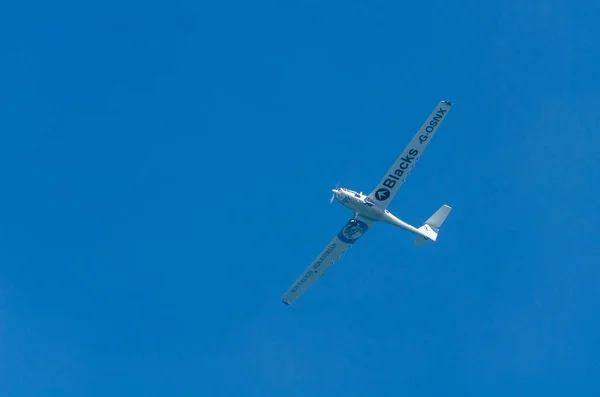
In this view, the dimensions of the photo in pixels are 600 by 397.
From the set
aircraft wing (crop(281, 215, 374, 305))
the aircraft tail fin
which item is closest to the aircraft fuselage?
aircraft wing (crop(281, 215, 374, 305))

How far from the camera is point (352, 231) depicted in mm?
Result: 79125

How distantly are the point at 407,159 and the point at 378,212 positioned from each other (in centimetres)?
684

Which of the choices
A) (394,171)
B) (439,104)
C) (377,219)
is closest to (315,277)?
(377,219)

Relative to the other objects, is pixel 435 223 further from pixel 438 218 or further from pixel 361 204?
pixel 361 204

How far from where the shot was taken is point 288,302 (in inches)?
3349

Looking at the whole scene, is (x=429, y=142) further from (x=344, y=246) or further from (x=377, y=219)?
(x=344, y=246)

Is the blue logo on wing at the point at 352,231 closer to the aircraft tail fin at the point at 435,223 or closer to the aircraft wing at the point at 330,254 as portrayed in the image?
the aircraft wing at the point at 330,254

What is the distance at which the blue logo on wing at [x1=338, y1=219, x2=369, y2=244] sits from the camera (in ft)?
257

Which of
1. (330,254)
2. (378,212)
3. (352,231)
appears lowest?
(330,254)

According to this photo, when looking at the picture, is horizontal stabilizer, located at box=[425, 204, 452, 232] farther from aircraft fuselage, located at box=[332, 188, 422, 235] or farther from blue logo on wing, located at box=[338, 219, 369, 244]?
blue logo on wing, located at box=[338, 219, 369, 244]

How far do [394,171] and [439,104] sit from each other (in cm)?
806

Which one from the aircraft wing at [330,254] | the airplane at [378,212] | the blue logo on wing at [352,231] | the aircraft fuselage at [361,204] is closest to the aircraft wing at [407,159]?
the airplane at [378,212]

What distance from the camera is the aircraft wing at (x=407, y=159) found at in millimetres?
71312

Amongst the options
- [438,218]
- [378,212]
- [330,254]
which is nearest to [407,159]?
Answer: [378,212]
